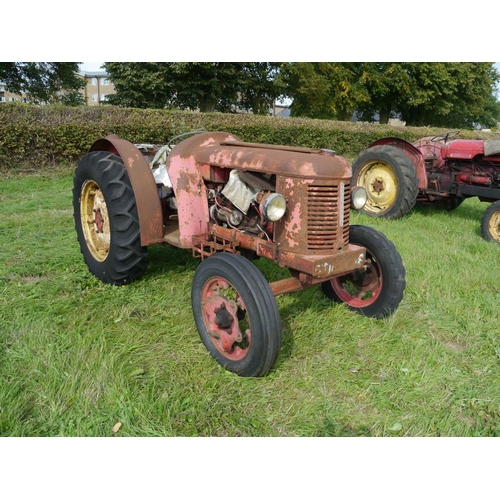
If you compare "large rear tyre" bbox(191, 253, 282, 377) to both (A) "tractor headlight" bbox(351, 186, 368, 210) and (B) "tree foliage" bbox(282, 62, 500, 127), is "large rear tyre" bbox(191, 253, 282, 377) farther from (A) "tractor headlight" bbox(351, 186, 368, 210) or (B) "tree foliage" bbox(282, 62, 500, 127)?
(B) "tree foliage" bbox(282, 62, 500, 127)

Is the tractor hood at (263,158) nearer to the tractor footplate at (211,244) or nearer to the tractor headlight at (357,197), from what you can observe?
the tractor headlight at (357,197)

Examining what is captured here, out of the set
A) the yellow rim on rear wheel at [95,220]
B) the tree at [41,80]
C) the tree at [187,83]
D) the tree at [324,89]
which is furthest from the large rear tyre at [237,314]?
the tree at [324,89]

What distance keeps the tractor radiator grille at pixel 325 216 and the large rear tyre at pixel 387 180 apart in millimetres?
4178

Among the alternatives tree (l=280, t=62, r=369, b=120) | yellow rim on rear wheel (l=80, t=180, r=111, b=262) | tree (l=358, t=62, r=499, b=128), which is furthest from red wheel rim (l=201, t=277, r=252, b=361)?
tree (l=358, t=62, r=499, b=128)

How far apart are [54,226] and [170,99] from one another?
18471mm

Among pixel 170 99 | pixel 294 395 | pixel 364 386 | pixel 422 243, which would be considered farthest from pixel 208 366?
pixel 170 99

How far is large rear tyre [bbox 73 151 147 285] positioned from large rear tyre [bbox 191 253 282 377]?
3.11 feet

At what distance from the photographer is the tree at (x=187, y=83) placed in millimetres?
20531

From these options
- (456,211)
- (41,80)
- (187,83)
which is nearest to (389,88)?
(187,83)

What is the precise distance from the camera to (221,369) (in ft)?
8.73

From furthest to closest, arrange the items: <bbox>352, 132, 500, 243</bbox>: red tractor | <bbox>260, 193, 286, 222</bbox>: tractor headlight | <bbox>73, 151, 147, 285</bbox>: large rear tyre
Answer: <bbox>352, 132, 500, 243</bbox>: red tractor → <bbox>73, 151, 147, 285</bbox>: large rear tyre → <bbox>260, 193, 286, 222</bbox>: tractor headlight

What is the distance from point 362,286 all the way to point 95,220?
2586 mm

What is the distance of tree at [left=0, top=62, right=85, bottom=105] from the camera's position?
22453 millimetres

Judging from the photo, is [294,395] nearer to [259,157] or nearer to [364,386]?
[364,386]
